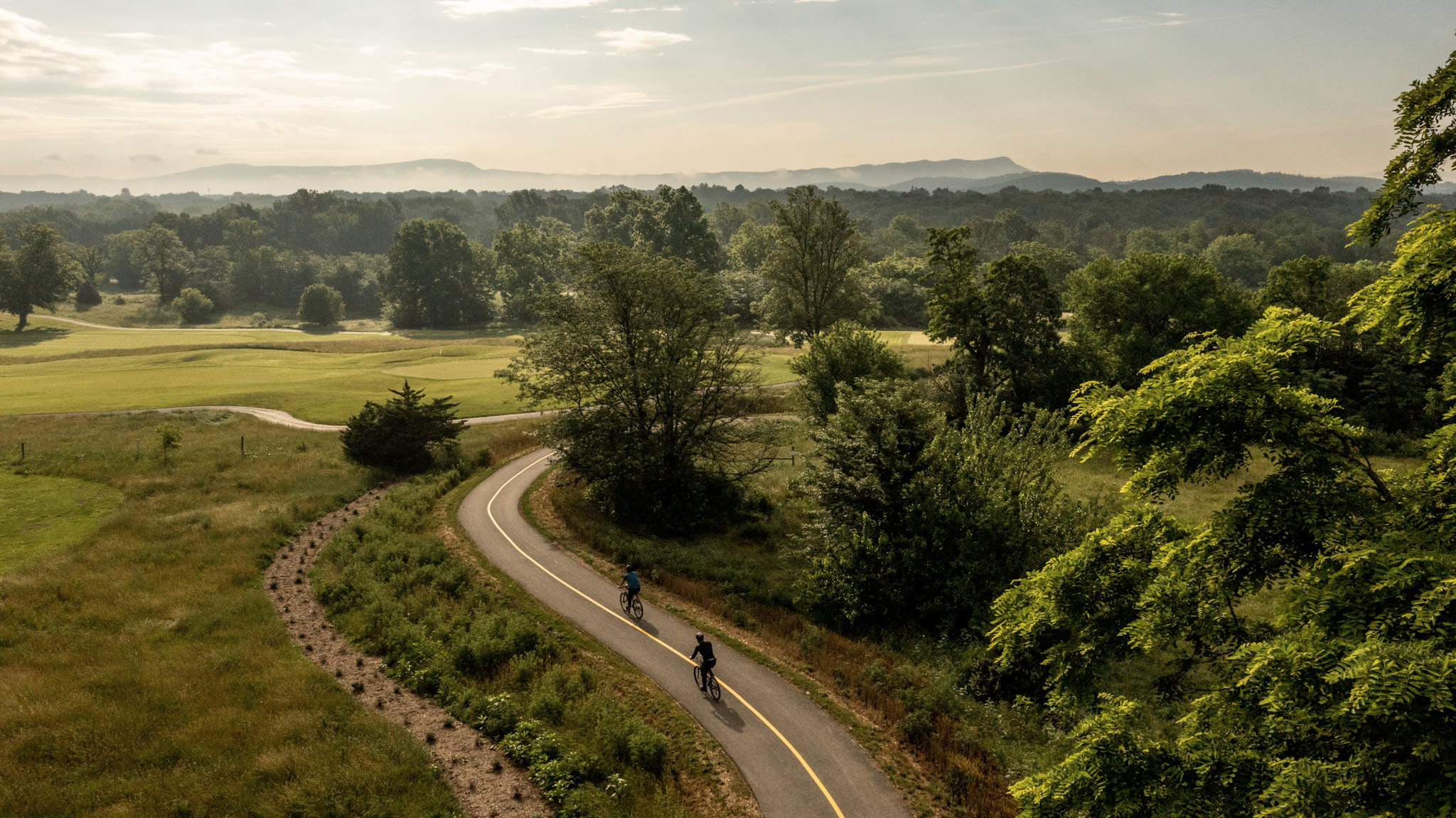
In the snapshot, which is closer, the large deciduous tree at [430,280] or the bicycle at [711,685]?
the bicycle at [711,685]

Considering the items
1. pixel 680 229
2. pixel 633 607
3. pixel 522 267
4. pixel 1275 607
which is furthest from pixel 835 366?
pixel 522 267

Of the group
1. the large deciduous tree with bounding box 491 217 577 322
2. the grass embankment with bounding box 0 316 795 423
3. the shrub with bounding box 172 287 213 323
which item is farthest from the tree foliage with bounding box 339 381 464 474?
the shrub with bounding box 172 287 213 323

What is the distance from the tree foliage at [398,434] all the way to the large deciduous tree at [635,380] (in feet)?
27.0

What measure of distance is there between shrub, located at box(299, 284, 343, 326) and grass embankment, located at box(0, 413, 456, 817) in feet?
378

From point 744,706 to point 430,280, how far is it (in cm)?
12987

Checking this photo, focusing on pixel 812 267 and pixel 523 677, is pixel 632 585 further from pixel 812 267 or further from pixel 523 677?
pixel 812 267

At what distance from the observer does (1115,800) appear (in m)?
9.06

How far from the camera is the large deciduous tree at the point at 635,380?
3788cm

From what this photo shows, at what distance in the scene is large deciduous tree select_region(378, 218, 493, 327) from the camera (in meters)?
132

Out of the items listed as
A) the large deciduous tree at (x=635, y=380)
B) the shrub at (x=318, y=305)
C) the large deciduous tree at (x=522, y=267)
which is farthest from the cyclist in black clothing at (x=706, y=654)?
the shrub at (x=318, y=305)

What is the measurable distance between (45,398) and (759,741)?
70.1 meters

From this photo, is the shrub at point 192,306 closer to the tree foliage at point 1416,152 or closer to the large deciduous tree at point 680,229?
the large deciduous tree at point 680,229

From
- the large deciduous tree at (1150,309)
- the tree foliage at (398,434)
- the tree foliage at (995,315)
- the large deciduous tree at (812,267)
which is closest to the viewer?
the tree foliage at (398,434)

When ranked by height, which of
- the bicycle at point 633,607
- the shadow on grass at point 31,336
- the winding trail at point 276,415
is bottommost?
the bicycle at point 633,607
